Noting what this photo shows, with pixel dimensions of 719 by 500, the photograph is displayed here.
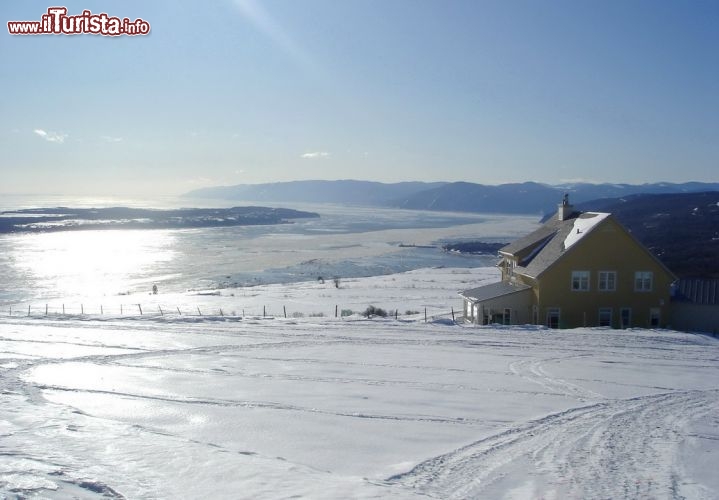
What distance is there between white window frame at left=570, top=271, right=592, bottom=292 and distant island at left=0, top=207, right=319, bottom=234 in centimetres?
9932

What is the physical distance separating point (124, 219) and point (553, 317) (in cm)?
12315

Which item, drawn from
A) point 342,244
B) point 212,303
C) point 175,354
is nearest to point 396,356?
point 175,354

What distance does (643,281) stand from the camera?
1155 inches

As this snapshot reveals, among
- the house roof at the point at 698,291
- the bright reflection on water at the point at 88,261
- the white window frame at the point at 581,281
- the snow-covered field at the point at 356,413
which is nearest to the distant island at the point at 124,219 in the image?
the bright reflection on water at the point at 88,261

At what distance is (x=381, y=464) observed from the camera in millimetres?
9906

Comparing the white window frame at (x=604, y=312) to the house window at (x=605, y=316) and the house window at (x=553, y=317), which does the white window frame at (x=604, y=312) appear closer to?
the house window at (x=605, y=316)

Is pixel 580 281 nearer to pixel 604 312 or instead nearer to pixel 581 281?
pixel 581 281

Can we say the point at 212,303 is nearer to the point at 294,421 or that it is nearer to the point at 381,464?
the point at 294,421

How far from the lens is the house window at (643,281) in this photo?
96.0ft

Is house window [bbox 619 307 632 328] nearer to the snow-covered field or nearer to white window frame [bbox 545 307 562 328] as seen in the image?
white window frame [bbox 545 307 562 328]

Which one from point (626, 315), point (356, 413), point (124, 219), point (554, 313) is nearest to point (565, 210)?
point (626, 315)

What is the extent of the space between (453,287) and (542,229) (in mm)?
17002

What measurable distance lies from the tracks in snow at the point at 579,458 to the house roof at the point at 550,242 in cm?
1576

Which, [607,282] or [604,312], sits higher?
[607,282]
